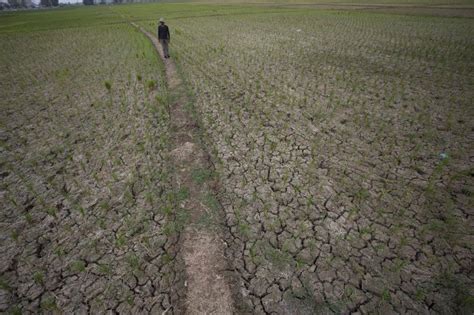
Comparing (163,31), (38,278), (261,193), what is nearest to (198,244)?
(261,193)

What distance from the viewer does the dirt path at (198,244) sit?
309 cm

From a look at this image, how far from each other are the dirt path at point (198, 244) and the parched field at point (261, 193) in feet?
0.41

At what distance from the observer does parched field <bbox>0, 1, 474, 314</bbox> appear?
3.21 metres

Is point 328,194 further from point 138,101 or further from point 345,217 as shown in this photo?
point 138,101

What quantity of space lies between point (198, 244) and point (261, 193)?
5.14 feet

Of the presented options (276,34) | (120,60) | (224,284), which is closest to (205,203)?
(224,284)

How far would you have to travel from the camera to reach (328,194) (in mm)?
4590

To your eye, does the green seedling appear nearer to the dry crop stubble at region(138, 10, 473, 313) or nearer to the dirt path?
the dirt path

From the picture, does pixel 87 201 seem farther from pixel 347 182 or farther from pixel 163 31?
pixel 163 31

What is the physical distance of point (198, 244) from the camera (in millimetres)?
3801

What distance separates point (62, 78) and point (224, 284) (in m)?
12.9

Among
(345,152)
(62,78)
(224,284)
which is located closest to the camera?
(224,284)

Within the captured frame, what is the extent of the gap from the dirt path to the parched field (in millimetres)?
126

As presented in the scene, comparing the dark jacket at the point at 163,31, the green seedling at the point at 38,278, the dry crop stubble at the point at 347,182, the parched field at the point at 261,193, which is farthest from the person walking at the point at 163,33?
the green seedling at the point at 38,278
